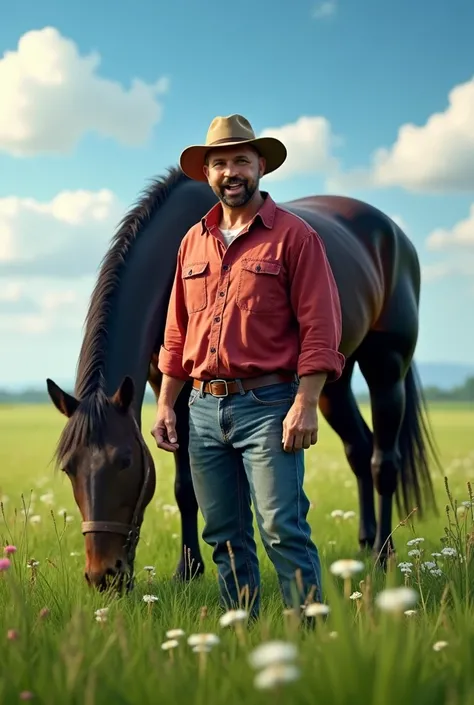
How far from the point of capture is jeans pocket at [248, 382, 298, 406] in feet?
12.3

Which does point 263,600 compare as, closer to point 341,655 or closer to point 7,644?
point 7,644

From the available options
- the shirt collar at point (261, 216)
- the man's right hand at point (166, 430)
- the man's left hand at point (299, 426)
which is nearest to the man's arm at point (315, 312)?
the man's left hand at point (299, 426)

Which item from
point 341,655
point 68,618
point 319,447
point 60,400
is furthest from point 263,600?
point 319,447

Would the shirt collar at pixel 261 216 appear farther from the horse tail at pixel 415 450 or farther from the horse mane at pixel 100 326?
the horse tail at pixel 415 450

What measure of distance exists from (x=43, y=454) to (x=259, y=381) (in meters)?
14.9

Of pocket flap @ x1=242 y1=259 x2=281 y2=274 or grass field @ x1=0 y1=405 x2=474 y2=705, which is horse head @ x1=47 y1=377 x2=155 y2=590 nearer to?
grass field @ x1=0 y1=405 x2=474 y2=705

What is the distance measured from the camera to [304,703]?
2.04m

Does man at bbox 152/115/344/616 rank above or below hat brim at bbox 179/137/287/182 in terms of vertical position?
below

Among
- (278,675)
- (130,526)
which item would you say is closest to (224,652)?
(278,675)

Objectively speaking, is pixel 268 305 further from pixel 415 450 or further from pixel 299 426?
pixel 415 450

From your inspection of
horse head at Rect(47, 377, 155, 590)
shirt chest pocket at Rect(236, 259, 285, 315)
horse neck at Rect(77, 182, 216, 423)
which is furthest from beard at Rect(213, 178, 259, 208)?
horse neck at Rect(77, 182, 216, 423)

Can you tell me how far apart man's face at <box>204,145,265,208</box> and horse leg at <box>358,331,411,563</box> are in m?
3.45

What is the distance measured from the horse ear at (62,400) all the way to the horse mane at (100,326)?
55 mm

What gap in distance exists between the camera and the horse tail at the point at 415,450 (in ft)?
24.3
